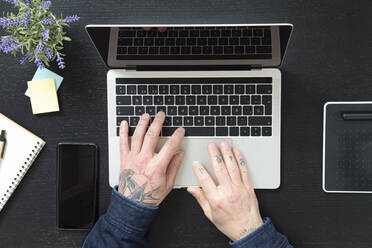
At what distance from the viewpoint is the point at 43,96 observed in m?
0.88

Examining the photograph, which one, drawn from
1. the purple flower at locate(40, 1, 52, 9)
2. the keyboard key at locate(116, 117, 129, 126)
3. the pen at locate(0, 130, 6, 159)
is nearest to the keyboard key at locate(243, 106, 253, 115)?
the keyboard key at locate(116, 117, 129, 126)

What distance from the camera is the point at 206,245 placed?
2.89 feet

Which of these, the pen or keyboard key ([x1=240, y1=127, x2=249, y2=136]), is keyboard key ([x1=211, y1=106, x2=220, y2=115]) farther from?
the pen

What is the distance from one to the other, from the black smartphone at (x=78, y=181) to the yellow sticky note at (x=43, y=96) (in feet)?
0.36

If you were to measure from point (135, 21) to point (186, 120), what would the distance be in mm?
304

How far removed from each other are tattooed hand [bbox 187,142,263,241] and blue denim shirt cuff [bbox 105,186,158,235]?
0.43ft

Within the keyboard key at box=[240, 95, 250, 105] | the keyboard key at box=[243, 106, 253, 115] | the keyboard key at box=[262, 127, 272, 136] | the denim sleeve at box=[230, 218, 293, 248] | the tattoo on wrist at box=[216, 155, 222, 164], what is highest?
the keyboard key at box=[240, 95, 250, 105]

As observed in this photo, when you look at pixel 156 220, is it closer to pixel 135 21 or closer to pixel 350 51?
pixel 135 21

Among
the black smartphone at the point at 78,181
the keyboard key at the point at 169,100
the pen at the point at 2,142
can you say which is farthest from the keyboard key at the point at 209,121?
the pen at the point at 2,142

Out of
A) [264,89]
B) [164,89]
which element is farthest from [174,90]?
[264,89]

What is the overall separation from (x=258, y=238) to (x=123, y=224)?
339 mm

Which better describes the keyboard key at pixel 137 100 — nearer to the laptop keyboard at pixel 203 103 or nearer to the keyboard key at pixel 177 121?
the laptop keyboard at pixel 203 103

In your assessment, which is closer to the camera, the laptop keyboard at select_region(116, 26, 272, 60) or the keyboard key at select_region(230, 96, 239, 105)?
the laptop keyboard at select_region(116, 26, 272, 60)

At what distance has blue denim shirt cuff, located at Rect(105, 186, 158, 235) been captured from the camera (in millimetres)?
799
